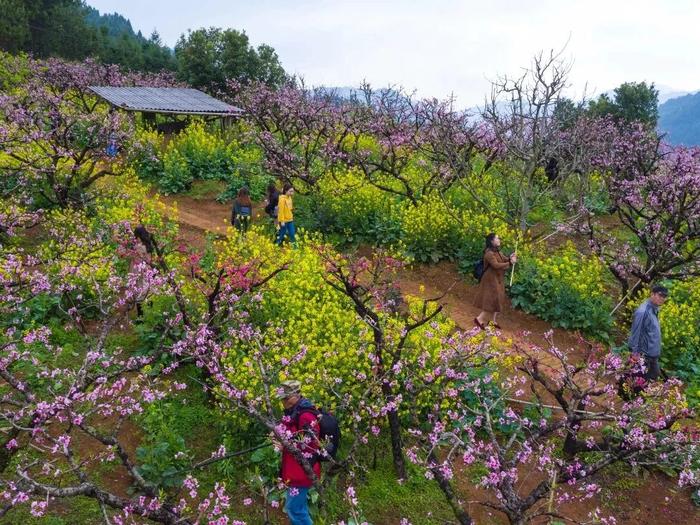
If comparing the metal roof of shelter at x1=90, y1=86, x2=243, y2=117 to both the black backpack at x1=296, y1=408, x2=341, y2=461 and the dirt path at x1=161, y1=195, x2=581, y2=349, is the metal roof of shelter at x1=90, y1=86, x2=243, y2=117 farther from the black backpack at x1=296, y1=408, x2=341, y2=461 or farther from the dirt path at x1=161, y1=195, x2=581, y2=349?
the black backpack at x1=296, y1=408, x2=341, y2=461

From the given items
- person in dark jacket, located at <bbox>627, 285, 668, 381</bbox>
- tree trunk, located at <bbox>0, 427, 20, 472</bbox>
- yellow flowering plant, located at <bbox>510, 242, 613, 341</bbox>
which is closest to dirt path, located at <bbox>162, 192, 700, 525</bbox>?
yellow flowering plant, located at <bbox>510, 242, 613, 341</bbox>

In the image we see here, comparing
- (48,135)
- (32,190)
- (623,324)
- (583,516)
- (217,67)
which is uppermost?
(217,67)

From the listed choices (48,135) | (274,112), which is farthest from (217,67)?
(48,135)

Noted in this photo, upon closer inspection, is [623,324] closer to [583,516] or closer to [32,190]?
[583,516]

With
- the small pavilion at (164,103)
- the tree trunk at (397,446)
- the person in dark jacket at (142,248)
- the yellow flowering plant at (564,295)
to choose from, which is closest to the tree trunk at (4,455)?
the person in dark jacket at (142,248)

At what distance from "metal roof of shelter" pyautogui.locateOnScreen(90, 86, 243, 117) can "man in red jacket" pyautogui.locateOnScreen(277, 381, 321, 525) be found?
64.9 ft

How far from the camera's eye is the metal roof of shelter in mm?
22547

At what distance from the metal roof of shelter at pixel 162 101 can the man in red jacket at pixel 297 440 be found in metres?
19.8

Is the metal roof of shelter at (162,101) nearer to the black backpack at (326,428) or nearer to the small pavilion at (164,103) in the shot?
the small pavilion at (164,103)

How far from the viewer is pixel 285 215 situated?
43.4 feet

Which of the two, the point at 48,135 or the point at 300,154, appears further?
the point at 300,154

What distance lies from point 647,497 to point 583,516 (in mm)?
1137

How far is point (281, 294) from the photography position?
945cm

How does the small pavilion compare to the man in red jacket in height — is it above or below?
above
